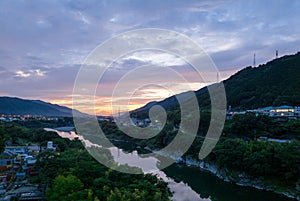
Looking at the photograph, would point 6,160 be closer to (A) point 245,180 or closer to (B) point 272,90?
(A) point 245,180

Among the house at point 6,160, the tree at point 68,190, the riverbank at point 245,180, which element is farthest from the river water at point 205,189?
the house at point 6,160

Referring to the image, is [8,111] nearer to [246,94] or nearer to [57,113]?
[57,113]

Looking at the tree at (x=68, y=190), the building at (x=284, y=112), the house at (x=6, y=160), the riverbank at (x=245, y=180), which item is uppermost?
the building at (x=284, y=112)

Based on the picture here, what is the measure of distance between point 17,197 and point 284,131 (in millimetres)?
15839

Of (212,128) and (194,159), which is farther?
(212,128)

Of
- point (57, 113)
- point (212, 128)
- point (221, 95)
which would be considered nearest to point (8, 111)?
point (57, 113)

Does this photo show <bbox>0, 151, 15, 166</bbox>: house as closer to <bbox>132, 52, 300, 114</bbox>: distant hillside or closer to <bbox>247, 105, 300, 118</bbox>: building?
<bbox>247, 105, 300, 118</bbox>: building

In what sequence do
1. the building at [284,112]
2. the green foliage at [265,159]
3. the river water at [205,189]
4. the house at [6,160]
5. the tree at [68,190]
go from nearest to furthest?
the tree at [68,190] < the river water at [205,189] < the green foliage at [265,159] < the house at [6,160] < the building at [284,112]

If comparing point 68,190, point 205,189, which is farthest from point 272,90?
point 68,190

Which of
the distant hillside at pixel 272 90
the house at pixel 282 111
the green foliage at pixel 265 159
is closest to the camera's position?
the green foliage at pixel 265 159

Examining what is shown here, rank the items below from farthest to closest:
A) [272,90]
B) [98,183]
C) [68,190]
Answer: [272,90]
[98,183]
[68,190]

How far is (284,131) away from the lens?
681 inches

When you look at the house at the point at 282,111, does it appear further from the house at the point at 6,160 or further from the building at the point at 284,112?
the house at the point at 6,160

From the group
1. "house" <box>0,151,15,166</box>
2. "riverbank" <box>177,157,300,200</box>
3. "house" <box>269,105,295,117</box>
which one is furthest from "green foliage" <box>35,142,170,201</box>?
"house" <box>269,105,295,117</box>
